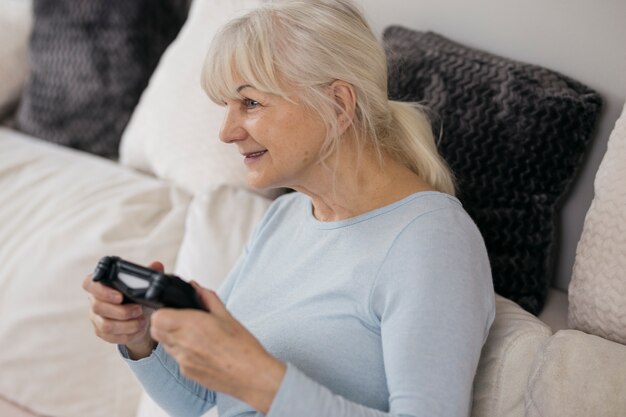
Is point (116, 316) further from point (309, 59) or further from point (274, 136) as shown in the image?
point (309, 59)

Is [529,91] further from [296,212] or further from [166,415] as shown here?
[166,415]

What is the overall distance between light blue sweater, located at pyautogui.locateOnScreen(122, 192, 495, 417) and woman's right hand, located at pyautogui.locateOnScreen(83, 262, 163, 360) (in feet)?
0.24

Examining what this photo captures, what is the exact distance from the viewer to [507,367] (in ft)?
3.45

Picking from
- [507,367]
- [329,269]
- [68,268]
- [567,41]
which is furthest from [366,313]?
[68,268]

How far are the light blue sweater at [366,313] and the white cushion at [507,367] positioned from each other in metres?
0.07

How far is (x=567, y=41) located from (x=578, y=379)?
615mm

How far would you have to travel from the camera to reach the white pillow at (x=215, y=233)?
4.55ft

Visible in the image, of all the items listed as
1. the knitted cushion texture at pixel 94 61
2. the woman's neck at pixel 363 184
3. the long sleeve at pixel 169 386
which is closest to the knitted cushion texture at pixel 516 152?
the woman's neck at pixel 363 184

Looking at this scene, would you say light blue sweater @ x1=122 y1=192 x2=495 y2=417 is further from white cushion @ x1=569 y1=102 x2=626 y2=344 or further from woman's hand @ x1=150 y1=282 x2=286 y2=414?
white cushion @ x1=569 y1=102 x2=626 y2=344

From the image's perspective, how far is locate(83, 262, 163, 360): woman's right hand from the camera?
0.98 m

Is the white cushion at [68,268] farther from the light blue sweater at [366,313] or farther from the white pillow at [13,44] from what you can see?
the white pillow at [13,44]

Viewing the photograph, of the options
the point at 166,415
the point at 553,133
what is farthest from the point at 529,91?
the point at 166,415

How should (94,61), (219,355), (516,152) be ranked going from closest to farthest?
(219,355), (516,152), (94,61)

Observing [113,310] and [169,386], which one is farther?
[169,386]
